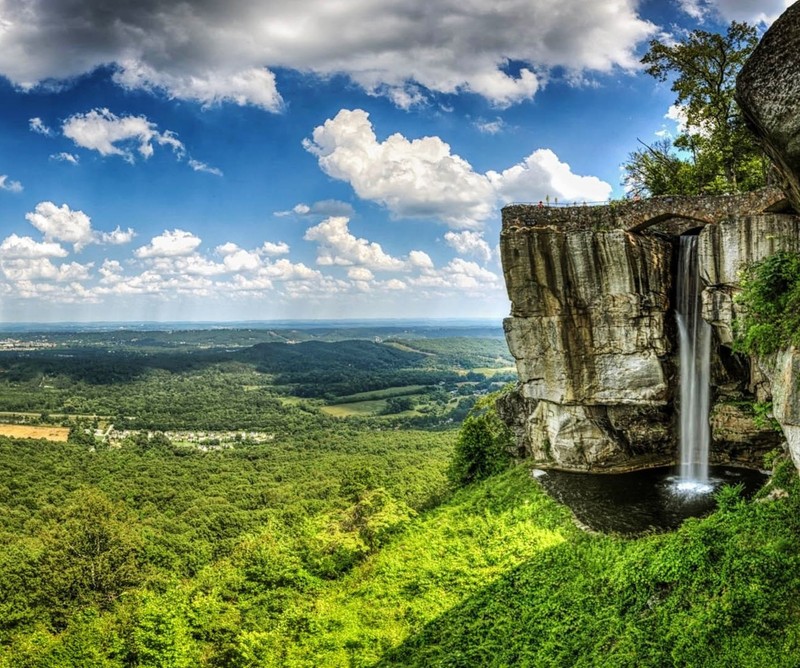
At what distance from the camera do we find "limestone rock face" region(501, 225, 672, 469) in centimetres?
2255

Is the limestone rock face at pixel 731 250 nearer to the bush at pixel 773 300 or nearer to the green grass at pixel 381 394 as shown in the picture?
the bush at pixel 773 300

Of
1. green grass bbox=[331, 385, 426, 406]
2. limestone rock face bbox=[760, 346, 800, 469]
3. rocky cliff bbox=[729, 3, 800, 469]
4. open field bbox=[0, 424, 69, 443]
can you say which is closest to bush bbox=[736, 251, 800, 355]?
limestone rock face bbox=[760, 346, 800, 469]

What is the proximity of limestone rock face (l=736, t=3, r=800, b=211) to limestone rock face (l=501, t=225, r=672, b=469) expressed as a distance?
1507 cm

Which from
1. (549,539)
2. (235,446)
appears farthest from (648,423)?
(235,446)

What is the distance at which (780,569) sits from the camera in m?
10.6

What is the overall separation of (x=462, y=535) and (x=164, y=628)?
1112 centimetres

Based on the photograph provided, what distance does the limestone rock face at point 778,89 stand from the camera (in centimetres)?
674

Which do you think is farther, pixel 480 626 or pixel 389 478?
pixel 389 478

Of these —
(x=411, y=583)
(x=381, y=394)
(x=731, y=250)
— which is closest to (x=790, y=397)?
(x=731, y=250)

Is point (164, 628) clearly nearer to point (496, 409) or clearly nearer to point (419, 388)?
point (496, 409)

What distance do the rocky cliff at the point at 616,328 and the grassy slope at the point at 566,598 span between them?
6.54 metres

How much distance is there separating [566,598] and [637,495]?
864 centimetres

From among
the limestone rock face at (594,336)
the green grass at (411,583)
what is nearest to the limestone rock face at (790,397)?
the green grass at (411,583)

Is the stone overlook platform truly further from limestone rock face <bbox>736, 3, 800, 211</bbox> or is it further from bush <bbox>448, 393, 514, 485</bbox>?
limestone rock face <bbox>736, 3, 800, 211</bbox>
